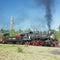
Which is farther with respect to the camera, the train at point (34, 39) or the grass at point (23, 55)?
the train at point (34, 39)

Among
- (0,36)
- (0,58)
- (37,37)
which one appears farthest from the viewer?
(0,36)

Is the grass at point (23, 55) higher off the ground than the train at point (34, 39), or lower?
lower

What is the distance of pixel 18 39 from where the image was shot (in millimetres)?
38156

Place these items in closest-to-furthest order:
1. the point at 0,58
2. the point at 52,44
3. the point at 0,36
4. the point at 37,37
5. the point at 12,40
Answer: the point at 0,58 < the point at 52,44 < the point at 37,37 < the point at 12,40 < the point at 0,36

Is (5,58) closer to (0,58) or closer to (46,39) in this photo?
(0,58)

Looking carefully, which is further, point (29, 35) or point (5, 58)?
point (29, 35)

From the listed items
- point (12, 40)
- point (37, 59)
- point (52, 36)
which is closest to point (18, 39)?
point (12, 40)

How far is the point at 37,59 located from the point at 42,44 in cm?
1929

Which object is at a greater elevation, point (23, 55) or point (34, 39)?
point (34, 39)

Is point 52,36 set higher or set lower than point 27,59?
higher

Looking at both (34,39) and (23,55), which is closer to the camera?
(23,55)

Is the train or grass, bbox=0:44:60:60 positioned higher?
the train

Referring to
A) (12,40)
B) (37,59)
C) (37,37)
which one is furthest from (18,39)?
(37,59)

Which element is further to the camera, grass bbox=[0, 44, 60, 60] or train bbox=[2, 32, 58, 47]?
train bbox=[2, 32, 58, 47]
